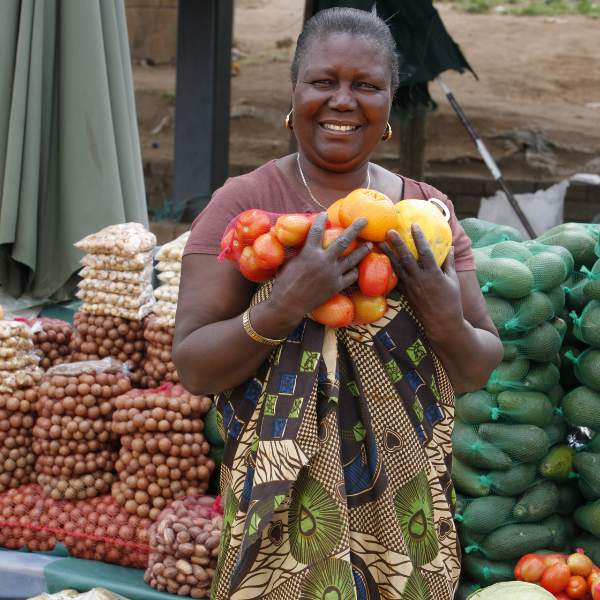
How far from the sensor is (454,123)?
413 inches

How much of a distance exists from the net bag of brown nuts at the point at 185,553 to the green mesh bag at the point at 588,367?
1.64 m

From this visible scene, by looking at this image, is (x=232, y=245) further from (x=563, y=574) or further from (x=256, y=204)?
(x=563, y=574)

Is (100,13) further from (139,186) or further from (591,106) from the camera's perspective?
(591,106)

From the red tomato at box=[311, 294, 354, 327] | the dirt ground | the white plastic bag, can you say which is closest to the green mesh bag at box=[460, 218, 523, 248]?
the red tomato at box=[311, 294, 354, 327]

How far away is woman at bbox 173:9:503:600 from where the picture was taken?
1418 millimetres

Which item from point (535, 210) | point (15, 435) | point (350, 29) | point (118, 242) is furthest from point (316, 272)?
point (535, 210)

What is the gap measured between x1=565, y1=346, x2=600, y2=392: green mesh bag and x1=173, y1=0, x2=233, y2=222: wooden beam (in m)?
3.44

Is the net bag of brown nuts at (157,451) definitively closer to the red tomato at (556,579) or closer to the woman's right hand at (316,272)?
the red tomato at (556,579)

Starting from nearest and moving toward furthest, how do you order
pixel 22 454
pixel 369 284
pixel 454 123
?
1. pixel 369 284
2. pixel 22 454
3. pixel 454 123

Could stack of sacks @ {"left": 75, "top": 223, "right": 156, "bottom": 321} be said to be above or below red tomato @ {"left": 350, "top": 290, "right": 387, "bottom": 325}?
below

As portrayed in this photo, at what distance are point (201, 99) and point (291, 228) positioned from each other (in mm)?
4342

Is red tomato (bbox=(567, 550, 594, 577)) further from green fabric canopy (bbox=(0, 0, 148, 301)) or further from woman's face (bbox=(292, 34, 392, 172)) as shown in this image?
green fabric canopy (bbox=(0, 0, 148, 301))

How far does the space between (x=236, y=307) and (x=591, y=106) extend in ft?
41.3

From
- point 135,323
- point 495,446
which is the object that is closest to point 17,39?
point 135,323
